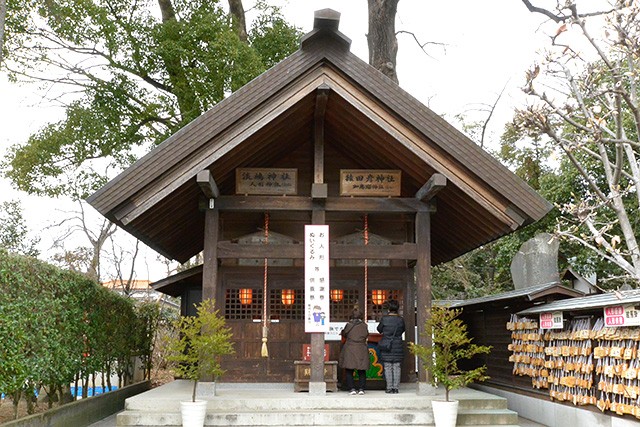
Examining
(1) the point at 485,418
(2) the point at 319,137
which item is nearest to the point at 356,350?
(1) the point at 485,418

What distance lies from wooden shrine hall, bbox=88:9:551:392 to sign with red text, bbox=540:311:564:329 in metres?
1.49

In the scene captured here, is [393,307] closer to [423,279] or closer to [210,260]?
[423,279]

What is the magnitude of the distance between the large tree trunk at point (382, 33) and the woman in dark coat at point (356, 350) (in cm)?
896

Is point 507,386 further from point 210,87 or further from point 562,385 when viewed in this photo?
point 210,87

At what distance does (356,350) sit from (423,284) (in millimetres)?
1539

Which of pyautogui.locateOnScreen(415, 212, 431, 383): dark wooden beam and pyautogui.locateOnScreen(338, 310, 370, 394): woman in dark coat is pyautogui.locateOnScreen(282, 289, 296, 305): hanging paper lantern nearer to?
pyautogui.locateOnScreen(338, 310, 370, 394): woman in dark coat

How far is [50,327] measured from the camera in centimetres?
742

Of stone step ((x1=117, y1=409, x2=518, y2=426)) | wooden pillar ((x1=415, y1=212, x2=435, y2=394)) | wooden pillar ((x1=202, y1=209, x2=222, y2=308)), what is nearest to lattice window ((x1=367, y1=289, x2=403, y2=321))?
wooden pillar ((x1=415, y1=212, x2=435, y2=394))

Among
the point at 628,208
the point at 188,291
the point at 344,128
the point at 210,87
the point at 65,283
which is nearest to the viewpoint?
the point at 65,283

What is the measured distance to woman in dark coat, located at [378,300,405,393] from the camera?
9.39 meters

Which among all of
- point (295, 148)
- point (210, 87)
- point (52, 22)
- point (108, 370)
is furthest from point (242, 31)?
point (108, 370)

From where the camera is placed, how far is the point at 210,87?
49.0 feet

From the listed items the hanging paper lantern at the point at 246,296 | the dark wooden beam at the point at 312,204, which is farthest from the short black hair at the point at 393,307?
the hanging paper lantern at the point at 246,296

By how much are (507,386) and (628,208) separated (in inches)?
323
